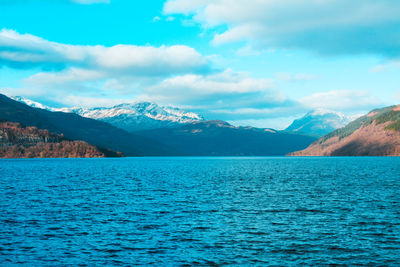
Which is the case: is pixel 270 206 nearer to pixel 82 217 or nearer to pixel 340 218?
pixel 340 218

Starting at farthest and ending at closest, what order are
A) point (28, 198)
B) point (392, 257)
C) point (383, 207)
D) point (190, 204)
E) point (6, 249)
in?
point (28, 198) → point (190, 204) → point (383, 207) → point (6, 249) → point (392, 257)

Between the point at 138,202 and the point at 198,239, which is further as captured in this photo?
the point at 138,202

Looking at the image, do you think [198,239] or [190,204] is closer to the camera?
[198,239]

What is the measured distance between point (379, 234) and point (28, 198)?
69.0 m

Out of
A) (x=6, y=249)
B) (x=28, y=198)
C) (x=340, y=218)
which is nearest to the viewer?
(x=6, y=249)

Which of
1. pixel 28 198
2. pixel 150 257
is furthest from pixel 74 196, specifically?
pixel 150 257

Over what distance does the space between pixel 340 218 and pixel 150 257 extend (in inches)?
→ 1278

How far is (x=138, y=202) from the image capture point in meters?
75.0

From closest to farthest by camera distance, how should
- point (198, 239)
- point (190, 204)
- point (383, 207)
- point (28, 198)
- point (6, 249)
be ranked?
1. point (6, 249)
2. point (198, 239)
3. point (383, 207)
4. point (190, 204)
5. point (28, 198)

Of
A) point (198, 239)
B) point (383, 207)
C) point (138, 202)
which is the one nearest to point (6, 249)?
point (198, 239)

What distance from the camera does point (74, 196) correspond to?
277 ft

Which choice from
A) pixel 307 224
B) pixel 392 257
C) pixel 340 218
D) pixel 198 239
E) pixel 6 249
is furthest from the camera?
pixel 340 218

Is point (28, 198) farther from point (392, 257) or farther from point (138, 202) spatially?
point (392, 257)

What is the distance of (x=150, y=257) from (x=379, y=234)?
94.1ft
